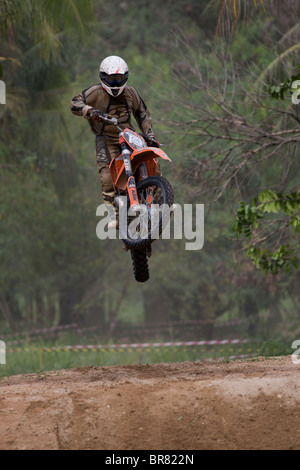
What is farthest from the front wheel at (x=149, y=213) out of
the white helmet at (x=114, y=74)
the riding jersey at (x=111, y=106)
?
the white helmet at (x=114, y=74)

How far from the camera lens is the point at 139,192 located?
8180mm

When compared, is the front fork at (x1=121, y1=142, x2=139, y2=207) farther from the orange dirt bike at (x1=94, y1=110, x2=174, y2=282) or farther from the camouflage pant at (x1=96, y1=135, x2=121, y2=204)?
the camouflage pant at (x1=96, y1=135, x2=121, y2=204)

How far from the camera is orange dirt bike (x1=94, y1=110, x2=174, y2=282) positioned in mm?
7730

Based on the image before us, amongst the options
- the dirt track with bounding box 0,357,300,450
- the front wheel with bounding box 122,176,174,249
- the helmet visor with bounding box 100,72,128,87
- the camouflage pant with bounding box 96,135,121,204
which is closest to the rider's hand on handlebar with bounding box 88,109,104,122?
the helmet visor with bounding box 100,72,128,87

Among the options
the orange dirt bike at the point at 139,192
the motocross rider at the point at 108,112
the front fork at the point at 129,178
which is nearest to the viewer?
the orange dirt bike at the point at 139,192

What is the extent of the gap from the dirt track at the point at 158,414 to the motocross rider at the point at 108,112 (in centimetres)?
201

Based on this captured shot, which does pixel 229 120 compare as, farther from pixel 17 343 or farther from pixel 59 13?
pixel 17 343

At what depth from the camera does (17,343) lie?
79.7 feet

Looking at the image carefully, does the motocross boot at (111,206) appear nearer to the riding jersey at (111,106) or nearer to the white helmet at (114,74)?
the riding jersey at (111,106)

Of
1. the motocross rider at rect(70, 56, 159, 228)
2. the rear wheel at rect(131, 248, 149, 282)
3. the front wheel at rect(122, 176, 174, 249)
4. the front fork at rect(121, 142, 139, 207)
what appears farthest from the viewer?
the rear wheel at rect(131, 248, 149, 282)

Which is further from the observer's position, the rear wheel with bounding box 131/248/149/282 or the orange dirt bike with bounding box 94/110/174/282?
the rear wheel with bounding box 131/248/149/282

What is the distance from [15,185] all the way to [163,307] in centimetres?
1172

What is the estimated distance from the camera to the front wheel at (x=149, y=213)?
761cm
